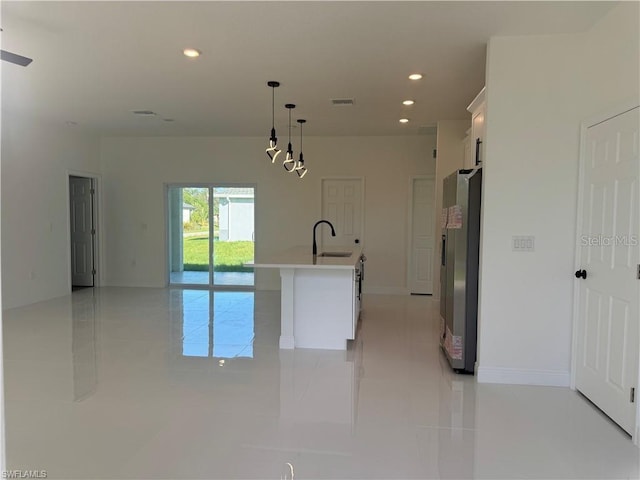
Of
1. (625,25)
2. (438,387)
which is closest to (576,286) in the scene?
(438,387)

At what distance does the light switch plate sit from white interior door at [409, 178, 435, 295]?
391 centimetres

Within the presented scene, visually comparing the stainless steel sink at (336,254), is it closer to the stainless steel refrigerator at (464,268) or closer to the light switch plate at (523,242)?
the stainless steel refrigerator at (464,268)

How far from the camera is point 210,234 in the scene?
25.4ft

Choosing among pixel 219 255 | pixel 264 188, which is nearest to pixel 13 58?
pixel 264 188

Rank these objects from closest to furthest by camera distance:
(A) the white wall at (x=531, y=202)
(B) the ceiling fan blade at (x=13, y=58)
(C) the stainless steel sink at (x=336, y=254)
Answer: (B) the ceiling fan blade at (x=13, y=58), (A) the white wall at (x=531, y=202), (C) the stainless steel sink at (x=336, y=254)

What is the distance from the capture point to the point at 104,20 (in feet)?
10.2

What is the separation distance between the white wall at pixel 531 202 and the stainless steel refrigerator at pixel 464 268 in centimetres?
15

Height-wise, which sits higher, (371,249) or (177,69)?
(177,69)

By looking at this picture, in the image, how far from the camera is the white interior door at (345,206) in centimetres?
740

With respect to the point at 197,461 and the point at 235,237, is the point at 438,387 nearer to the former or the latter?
the point at 197,461

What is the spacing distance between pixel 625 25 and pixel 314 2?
1.98 meters

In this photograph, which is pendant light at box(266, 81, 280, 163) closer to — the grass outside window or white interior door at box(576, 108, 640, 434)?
white interior door at box(576, 108, 640, 434)

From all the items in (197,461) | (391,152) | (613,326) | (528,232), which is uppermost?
(391,152)

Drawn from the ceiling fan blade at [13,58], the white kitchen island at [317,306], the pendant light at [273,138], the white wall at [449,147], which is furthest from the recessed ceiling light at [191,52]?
the white wall at [449,147]
